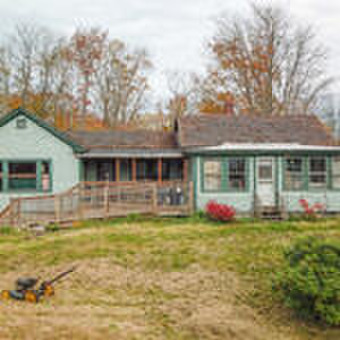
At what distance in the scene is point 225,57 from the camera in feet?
99.0

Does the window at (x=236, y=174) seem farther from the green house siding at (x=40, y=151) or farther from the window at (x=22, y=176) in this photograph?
the window at (x=22, y=176)

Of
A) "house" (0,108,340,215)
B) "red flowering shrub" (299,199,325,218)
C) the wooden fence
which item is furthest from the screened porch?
"red flowering shrub" (299,199,325,218)

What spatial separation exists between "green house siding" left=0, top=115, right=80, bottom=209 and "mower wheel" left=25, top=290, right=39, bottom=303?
9.02 metres

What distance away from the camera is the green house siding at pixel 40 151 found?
1505 centimetres

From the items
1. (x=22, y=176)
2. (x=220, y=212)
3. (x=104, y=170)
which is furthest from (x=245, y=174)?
(x=22, y=176)

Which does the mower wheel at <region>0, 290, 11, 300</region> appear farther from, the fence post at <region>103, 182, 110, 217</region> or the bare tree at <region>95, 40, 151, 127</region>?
the bare tree at <region>95, 40, 151, 127</region>

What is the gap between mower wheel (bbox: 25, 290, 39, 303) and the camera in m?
6.38

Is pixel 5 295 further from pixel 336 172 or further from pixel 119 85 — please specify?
pixel 119 85

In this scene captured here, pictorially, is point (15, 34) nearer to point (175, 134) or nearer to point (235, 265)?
point (175, 134)

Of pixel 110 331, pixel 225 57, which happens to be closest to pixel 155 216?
pixel 110 331

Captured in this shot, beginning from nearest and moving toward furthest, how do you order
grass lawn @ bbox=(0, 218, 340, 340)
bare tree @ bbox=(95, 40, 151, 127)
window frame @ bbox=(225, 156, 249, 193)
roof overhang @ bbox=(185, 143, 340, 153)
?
grass lawn @ bbox=(0, 218, 340, 340) → roof overhang @ bbox=(185, 143, 340, 153) → window frame @ bbox=(225, 156, 249, 193) → bare tree @ bbox=(95, 40, 151, 127)

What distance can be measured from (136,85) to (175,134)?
14138 mm

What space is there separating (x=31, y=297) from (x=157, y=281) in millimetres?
2646

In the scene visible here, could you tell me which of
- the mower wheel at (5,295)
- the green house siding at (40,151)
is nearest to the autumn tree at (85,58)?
the green house siding at (40,151)
